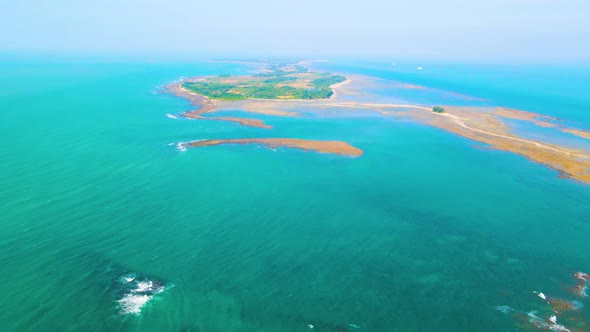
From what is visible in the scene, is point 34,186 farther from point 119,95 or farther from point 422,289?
point 119,95

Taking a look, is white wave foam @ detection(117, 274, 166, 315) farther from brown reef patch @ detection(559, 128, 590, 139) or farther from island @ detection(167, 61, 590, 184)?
brown reef patch @ detection(559, 128, 590, 139)

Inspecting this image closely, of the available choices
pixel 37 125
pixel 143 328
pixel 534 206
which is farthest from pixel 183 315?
pixel 37 125

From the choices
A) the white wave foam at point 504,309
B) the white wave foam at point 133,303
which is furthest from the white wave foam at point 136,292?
the white wave foam at point 504,309

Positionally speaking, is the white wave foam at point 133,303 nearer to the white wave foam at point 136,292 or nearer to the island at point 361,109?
the white wave foam at point 136,292

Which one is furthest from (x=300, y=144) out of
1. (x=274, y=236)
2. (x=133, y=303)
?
(x=133, y=303)

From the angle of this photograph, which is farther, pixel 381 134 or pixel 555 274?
pixel 381 134

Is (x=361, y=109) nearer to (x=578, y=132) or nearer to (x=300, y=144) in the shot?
(x=300, y=144)
